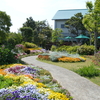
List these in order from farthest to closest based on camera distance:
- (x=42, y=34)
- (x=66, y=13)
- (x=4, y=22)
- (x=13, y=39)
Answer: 1. (x=66, y=13)
2. (x=42, y=34)
3. (x=13, y=39)
4. (x=4, y=22)

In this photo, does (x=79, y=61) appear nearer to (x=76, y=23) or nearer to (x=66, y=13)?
(x=76, y=23)

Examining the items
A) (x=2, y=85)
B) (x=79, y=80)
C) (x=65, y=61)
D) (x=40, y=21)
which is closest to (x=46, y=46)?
(x=40, y=21)

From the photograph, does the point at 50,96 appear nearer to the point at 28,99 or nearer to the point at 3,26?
the point at 28,99

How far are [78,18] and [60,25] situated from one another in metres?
6.84

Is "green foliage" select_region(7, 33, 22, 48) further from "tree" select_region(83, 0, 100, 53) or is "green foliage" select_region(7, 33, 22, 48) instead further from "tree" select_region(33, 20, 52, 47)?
"tree" select_region(83, 0, 100, 53)

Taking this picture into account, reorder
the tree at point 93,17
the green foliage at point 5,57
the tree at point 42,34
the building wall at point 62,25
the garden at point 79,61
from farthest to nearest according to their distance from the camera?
the building wall at point 62,25, the tree at point 42,34, the tree at point 93,17, the green foliage at point 5,57, the garden at point 79,61

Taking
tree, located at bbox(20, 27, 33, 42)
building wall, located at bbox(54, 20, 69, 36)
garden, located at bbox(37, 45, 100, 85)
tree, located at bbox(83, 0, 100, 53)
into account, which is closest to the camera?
garden, located at bbox(37, 45, 100, 85)

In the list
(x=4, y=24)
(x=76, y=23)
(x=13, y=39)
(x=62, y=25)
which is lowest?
(x=13, y=39)

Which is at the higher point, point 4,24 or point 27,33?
point 4,24

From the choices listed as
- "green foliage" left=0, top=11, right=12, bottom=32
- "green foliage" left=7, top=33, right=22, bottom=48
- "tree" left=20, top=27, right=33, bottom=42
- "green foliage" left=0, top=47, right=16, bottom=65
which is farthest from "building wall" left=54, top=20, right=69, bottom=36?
"green foliage" left=0, top=47, right=16, bottom=65

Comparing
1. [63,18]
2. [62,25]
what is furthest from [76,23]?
[62,25]

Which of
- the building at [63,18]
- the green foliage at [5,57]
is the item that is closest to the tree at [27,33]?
the building at [63,18]

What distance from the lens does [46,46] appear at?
31.4 meters

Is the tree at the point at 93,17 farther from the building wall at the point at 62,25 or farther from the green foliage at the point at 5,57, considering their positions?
the building wall at the point at 62,25
